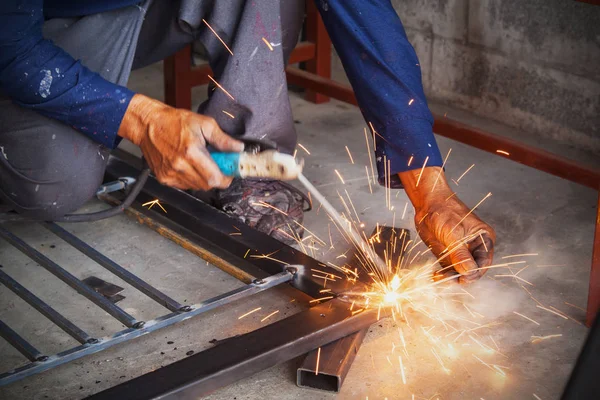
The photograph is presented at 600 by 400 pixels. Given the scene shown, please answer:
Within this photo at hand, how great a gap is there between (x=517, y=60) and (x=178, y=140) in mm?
1720

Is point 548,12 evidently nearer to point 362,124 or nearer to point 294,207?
point 362,124

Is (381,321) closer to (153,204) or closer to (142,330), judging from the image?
(142,330)

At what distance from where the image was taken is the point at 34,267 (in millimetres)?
2172

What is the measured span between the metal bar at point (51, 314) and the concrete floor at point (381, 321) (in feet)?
0.32

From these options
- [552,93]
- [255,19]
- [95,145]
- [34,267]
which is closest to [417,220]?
[255,19]

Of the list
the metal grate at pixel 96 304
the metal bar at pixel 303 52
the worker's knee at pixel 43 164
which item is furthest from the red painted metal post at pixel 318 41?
the metal grate at pixel 96 304

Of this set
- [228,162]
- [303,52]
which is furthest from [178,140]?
[303,52]

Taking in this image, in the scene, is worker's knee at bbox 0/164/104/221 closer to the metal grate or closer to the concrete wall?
the metal grate

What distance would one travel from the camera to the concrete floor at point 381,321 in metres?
1.69

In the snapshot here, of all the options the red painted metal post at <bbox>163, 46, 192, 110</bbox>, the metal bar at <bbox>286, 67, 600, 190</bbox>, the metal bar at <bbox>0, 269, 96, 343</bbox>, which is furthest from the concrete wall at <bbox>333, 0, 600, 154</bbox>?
the metal bar at <bbox>0, 269, 96, 343</bbox>

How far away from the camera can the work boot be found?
2.28 metres

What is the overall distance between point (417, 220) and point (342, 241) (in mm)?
374

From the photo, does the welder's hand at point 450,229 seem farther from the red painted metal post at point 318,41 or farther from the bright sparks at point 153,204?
A: the red painted metal post at point 318,41

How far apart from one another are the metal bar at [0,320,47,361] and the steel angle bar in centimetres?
60
